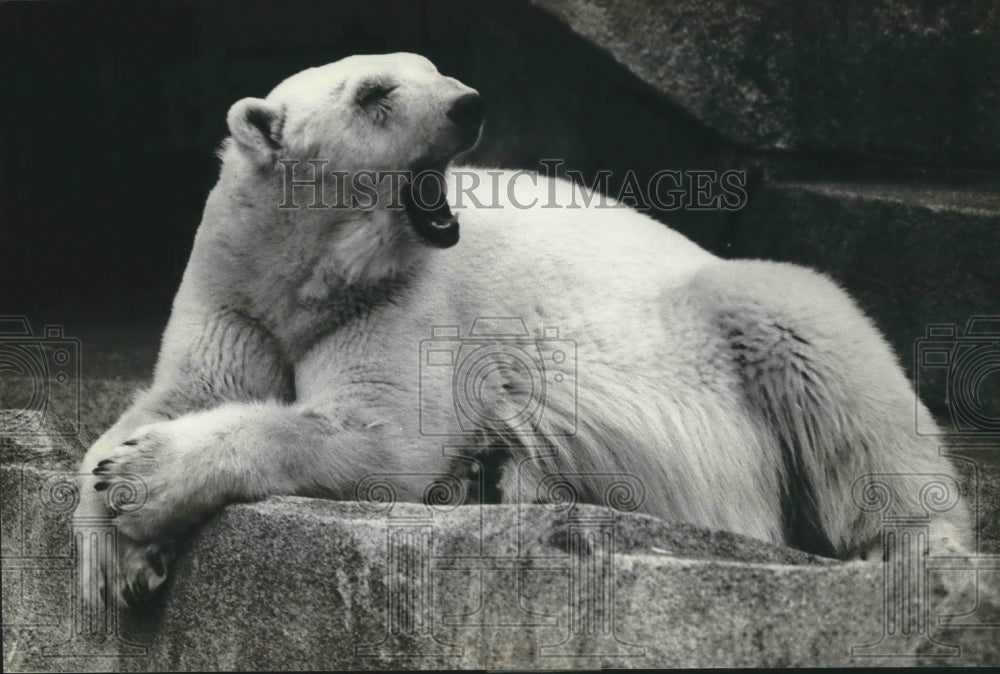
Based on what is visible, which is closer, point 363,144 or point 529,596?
point 529,596

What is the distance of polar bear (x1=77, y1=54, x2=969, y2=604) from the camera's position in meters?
3.47

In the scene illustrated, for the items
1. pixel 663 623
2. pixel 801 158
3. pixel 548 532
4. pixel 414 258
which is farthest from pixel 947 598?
pixel 801 158

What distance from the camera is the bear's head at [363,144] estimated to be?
3.60 meters

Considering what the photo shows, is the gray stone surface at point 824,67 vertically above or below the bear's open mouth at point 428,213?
above

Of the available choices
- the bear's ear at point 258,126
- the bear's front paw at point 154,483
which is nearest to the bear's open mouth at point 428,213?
the bear's ear at point 258,126

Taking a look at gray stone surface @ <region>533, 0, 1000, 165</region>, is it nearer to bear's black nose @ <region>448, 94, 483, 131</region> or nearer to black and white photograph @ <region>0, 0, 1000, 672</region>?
black and white photograph @ <region>0, 0, 1000, 672</region>

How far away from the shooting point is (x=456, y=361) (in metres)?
3.67

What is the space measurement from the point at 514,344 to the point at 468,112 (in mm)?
759

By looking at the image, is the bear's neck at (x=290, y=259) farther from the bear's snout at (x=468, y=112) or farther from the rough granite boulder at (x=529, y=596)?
the rough granite boulder at (x=529, y=596)

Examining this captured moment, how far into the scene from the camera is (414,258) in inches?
147

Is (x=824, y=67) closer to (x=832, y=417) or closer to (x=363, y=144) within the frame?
(x=832, y=417)

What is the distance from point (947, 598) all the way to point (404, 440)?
5.08ft

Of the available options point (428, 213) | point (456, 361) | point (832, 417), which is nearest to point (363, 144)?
point (428, 213)

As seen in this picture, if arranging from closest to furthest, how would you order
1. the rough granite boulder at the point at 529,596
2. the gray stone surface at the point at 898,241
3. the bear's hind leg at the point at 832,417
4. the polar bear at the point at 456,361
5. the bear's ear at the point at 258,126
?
the rough granite boulder at the point at 529,596, the polar bear at the point at 456,361, the bear's ear at the point at 258,126, the bear's hind leg at the point at 832,417, the gray stone surface at the point at 898,241
